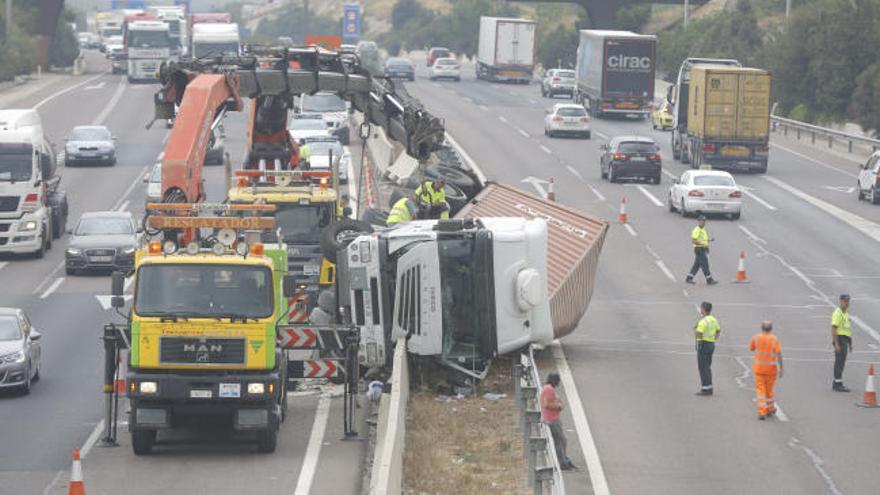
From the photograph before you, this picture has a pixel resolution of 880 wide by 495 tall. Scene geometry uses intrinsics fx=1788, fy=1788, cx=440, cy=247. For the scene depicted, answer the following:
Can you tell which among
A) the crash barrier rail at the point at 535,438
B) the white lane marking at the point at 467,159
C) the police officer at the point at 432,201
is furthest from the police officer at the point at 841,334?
Result: the white lane marking at the point at 467,159

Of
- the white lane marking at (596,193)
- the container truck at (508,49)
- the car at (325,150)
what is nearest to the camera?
the car at (325,150)

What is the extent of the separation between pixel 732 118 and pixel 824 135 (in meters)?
13.8

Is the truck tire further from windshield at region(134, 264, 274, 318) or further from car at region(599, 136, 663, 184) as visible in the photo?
car at region(599, 136, 663, 184)

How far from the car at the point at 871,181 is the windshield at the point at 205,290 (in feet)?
109

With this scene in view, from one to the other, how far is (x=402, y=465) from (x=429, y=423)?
9.35 feet

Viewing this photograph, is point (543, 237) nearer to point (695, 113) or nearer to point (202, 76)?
point (202, 76)

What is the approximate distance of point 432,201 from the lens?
31609 mm

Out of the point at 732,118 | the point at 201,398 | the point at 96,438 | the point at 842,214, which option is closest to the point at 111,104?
the point at 732,118

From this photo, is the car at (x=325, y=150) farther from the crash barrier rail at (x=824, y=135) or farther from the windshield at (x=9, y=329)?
the windshield at (x=9, y=329)

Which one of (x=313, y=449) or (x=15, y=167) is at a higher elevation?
(x=15, y=167)

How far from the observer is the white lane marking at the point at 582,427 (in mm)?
20391

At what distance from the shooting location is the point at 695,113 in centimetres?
6016

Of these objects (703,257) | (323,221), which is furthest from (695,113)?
(323,221)

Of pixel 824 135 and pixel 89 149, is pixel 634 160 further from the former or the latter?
pixel 89 149
